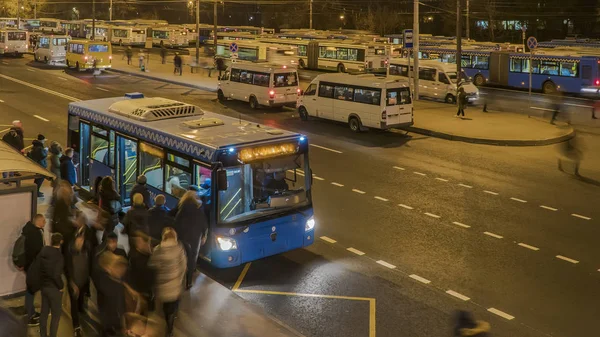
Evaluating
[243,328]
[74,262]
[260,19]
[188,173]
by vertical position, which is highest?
[260,19]

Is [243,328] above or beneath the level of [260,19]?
beneath

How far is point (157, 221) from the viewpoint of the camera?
1016 centimetres

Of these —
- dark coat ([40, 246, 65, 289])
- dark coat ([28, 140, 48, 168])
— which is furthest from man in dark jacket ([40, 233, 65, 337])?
dark coat ([28, 140, 48, 168])

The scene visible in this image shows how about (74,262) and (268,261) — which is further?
(268,261)

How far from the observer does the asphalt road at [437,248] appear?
1018cm

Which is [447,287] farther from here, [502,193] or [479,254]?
[502,193]

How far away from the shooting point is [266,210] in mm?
11375

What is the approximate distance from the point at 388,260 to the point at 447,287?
4.89ft

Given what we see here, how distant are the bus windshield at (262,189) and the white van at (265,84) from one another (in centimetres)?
1974

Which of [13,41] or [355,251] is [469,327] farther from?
[13,41]

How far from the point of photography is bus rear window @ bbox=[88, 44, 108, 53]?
156 feet

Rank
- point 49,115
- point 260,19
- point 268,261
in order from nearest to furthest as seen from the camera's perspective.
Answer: point 268,261, point 49,115, point 260,19

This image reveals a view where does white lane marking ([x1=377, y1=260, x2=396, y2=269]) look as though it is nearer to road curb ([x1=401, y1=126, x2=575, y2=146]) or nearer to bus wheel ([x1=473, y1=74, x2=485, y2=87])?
road curb ([x1=401, y1=126, x2=575, y2=146])

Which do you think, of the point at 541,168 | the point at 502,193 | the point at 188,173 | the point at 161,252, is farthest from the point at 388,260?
the point at 541,168
